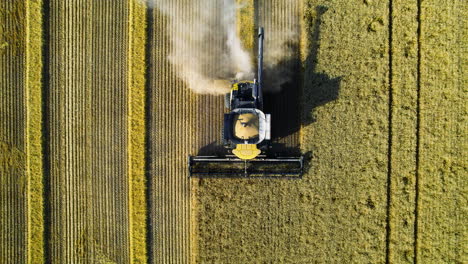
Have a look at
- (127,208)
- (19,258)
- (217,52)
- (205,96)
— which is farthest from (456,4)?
(19,258)

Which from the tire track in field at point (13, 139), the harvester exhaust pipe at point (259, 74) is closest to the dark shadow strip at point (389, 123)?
the harvester exhaust pipe at point (259, 74)

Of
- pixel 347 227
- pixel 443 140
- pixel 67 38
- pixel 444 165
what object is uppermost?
pixel 67 38

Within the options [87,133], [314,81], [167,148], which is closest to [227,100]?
[167,148]

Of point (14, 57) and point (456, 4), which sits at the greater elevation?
point (456, 4)

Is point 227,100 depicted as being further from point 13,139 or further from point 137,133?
point 13,139

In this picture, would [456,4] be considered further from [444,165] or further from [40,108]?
[40,108]

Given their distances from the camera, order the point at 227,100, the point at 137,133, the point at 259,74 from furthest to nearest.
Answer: the point at 137,133 → the point at 227,100 → the point at 259,74

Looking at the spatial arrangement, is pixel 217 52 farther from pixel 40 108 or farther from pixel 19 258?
pixel 19 258
